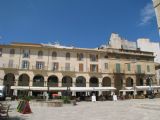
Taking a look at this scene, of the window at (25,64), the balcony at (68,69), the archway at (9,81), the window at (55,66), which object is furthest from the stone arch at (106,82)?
the archway at (9,81)

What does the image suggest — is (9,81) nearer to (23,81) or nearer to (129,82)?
(23,81)

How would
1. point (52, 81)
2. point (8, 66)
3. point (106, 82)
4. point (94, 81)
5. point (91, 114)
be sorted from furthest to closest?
point (106, 82) < point (94, 81) < point (52, 81) < point (8, 66) < point (91, 114)

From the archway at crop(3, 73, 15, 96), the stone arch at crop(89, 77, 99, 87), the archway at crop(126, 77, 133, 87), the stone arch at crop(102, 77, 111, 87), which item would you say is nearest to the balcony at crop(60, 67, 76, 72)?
the stone arch at crop(89, 77, 99, 87)

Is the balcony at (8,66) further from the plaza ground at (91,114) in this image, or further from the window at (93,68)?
the plaza ground at (91,114)

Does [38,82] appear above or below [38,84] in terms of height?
above

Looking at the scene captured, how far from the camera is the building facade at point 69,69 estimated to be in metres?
37.0

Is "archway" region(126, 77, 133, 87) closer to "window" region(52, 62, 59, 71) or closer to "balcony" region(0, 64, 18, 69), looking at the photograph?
"window" region(52, 62, 59, 71)

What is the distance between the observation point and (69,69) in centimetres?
4006

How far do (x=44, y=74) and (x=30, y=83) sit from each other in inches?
119

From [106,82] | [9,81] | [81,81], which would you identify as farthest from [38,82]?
[106,82]

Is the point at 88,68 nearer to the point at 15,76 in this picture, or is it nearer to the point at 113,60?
the point at 113,60

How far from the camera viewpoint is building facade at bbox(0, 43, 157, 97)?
1457 inches

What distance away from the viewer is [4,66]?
120ft

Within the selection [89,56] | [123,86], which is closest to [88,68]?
[89,56]
